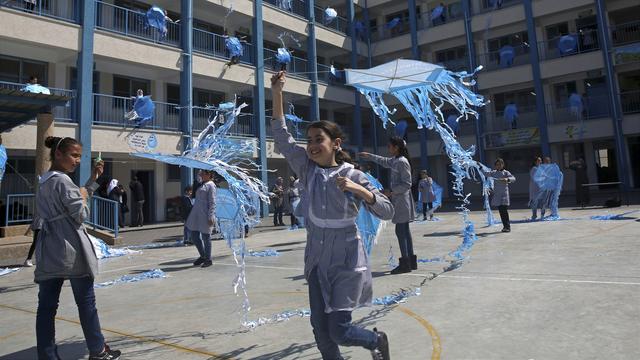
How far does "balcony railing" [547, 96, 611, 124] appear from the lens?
2477cm

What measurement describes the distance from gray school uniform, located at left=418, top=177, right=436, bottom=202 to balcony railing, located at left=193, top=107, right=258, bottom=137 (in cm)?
949

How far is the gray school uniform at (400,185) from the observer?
247 inches

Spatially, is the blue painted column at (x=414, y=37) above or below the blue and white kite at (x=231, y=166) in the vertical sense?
above

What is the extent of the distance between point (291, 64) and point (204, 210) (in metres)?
20.5

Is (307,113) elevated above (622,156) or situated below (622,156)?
above

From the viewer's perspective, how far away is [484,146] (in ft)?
91.5

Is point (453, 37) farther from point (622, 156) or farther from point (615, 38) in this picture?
point (622, 156)

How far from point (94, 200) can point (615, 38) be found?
2703 cm

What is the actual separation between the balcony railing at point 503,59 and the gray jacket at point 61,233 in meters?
27.8

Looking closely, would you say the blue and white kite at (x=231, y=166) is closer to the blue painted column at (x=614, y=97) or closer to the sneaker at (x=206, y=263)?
the sneaker at (x=206, y=263)

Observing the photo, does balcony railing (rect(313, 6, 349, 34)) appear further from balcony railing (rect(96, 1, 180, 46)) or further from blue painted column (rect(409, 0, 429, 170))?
balcony railing (rect(96, 1, 180, 46))

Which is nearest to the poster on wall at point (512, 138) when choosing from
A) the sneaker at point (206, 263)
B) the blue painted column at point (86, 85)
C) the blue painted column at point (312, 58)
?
the blue painted column at point (312, 58)

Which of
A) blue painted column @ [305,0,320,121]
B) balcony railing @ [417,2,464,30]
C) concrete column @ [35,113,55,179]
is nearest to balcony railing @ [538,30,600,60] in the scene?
balcony railing @ [417,2,464,30]

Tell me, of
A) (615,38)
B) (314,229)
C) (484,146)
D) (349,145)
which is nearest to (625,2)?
(615,38)
